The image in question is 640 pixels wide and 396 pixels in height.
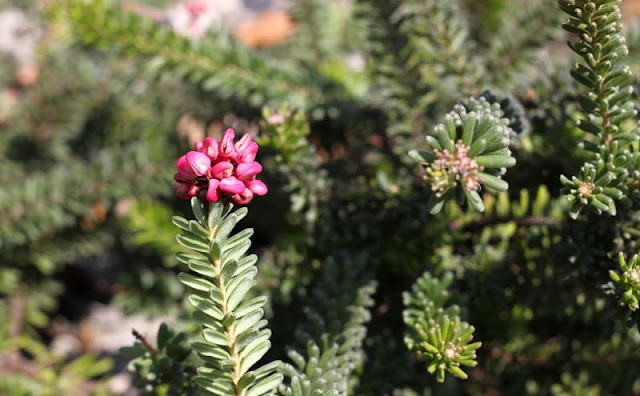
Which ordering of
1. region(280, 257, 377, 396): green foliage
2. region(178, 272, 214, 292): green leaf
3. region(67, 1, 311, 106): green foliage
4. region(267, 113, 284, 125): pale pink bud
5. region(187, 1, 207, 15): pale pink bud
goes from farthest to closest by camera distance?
1. region(187, 1, 207, 15): pale pink bud
2. region(67, 1, 311, 106): green foliage
3. region(267, 113, 284, 125): pale pink bud
4. region(280, 257, 377, 396): green foliage
5. region(178, 272, 214, 292): green leaf

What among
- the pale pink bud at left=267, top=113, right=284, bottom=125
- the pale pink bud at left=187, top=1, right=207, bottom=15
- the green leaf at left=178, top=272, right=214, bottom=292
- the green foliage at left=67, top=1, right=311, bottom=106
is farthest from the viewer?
the pale pink bud at left=187, top=1, right=207, bottom=15

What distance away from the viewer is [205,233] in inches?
25.9

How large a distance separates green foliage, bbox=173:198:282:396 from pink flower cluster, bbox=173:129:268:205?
18mm

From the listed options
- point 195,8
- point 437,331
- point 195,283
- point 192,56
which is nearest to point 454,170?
point 437,331

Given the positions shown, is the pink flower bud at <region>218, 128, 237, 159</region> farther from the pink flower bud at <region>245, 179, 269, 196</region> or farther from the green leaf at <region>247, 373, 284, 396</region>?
the green leaf at <region>247, 373, 284, 396</region>

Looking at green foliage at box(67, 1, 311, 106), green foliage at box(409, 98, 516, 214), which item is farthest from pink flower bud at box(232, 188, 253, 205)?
green foliage at box(67, 1, 311, 106)

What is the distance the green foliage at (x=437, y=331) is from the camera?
0.70 metres

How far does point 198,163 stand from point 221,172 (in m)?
0.03

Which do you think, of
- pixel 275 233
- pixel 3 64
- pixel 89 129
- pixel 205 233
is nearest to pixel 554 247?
pixel 205 233

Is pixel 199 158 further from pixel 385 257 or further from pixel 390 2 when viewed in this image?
pixel 390 2

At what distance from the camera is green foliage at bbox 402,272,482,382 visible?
698 mm

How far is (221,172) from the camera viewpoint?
673 mm

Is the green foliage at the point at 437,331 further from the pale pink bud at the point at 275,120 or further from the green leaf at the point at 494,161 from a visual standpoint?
the pale pink bud at the point at 275,120

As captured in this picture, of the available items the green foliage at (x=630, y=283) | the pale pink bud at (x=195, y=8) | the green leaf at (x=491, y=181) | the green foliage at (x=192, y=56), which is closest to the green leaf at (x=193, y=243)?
the green leaf at (x=491, y=181)
